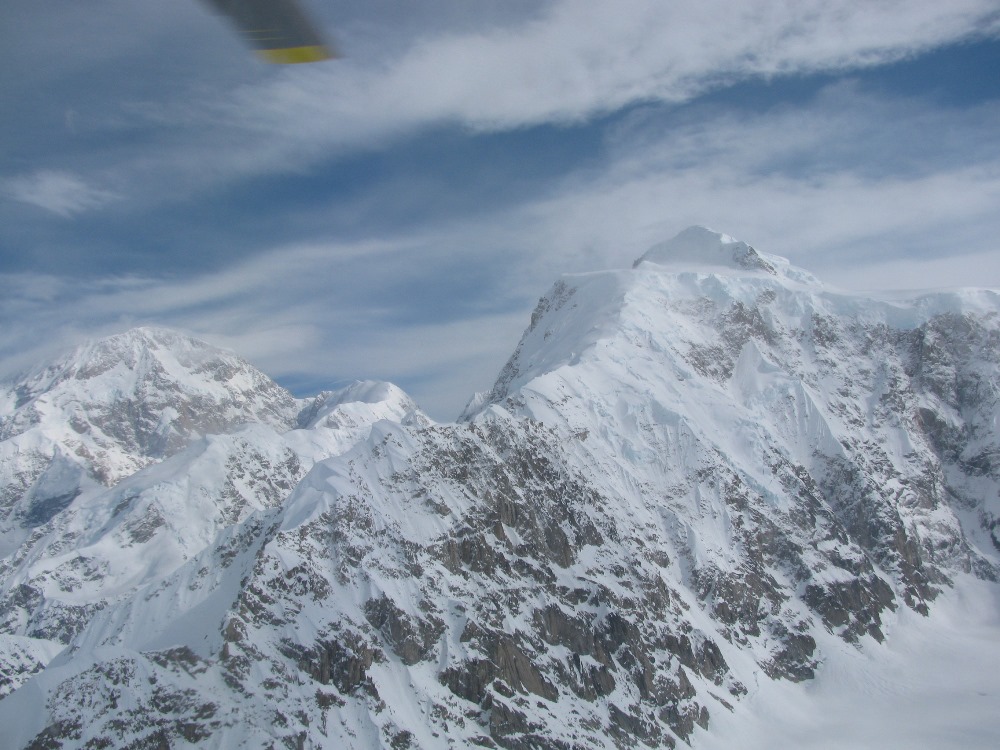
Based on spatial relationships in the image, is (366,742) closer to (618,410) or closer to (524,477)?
(524,477)

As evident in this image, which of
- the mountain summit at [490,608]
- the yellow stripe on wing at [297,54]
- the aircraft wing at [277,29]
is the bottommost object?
the yellow stripe on wing at [297,54]

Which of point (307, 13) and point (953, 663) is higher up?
point (953, 663)

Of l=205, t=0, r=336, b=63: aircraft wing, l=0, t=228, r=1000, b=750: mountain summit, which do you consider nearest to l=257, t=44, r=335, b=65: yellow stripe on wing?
l=205, t=0, r=336, b=63: aircraft wing

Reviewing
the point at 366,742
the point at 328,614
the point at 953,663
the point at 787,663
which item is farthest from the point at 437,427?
the point at 953,663

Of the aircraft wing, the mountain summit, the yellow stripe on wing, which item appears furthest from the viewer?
the mountain summit

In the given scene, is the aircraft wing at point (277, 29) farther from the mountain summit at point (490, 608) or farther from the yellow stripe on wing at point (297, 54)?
the mountain summit at point (490, 608)

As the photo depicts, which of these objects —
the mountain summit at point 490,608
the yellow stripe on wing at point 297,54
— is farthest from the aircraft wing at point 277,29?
the mountain summit at point 490,608

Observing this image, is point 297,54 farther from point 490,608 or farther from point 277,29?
point 490,608

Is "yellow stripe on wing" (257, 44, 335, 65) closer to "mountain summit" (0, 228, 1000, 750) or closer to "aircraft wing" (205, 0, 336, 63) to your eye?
"aircraft wing" (205, 0, 336, 63)
